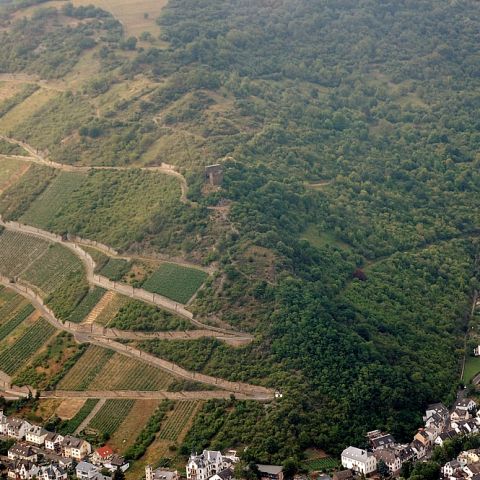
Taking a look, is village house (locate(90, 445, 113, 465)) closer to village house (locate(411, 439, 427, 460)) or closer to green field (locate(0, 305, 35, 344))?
green field (locate(0, 305, 35, 344))

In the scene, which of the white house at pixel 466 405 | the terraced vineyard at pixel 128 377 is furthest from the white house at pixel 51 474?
the white house at pixel 466 405

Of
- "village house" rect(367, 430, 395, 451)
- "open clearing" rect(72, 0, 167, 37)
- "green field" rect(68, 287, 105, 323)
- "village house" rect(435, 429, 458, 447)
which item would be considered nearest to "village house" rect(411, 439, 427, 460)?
"village house" rect(435, 429, 458, 447)

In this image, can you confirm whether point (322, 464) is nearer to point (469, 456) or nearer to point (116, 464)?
point (469, 456)

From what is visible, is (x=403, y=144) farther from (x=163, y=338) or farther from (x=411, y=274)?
(x=163, y=338)

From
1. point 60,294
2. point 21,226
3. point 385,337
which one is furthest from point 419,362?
point 21,226

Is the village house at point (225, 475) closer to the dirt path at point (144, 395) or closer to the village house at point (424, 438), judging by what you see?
the dirt path at point (144, 395)
